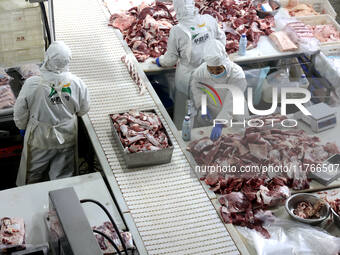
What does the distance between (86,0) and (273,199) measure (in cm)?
385

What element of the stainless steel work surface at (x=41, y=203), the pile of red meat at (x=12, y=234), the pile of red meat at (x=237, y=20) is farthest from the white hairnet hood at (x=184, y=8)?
the pile of red meat at (x=12, y=234)

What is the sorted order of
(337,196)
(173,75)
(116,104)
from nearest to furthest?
(337,196)
(116,104)
(173,75)

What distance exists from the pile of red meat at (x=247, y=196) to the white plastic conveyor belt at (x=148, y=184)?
99 mm

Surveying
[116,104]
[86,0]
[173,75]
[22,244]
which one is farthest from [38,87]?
[86,0]

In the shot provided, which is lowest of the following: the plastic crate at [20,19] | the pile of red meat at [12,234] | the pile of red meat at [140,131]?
the pile of red meat at [12,234]

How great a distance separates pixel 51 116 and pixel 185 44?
1.60 metres

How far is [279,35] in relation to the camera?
239 inches

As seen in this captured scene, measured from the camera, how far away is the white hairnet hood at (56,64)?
13.2ft

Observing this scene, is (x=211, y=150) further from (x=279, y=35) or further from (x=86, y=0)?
(x=86, y=0)

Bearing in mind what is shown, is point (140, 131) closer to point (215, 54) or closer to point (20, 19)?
point (215, 54)

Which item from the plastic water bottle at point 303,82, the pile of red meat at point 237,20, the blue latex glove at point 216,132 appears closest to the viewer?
the blue latex glove at point 216,132

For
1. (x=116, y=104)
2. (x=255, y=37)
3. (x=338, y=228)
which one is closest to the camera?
(x=338, y=228)

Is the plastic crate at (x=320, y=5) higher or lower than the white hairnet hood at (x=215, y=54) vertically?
lower

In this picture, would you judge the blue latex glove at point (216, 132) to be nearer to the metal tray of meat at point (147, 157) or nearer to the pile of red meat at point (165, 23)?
the metal tray of meat at point (147, 157)
